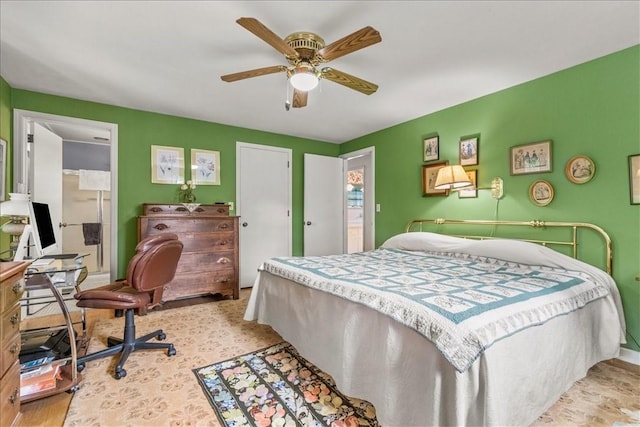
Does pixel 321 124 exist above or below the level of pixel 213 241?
above

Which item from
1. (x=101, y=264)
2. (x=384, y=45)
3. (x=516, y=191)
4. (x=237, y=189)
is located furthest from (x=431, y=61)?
(x=101, y=264)

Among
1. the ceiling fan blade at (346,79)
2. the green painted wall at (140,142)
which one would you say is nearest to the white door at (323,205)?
the green painted wall at (140,142)

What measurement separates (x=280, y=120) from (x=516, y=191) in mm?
2896

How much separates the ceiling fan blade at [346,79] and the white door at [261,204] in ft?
7.86

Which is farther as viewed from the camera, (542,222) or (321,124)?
(321,124)

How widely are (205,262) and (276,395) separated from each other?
2173 millimetres

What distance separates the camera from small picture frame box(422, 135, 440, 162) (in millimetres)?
3516

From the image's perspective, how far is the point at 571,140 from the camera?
2434mm

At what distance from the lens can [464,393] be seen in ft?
3.65

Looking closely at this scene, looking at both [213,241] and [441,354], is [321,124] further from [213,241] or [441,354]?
[441,354]

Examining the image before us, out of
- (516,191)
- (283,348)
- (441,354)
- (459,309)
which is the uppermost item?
(516,191)

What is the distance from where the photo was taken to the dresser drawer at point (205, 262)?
133 inches

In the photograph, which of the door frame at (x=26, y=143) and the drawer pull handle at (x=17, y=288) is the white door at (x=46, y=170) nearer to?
the door frame at (x=26, y=143)

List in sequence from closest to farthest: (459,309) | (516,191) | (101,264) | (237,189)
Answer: (459,309) → (516,191) → (237,189) → (101,264)
